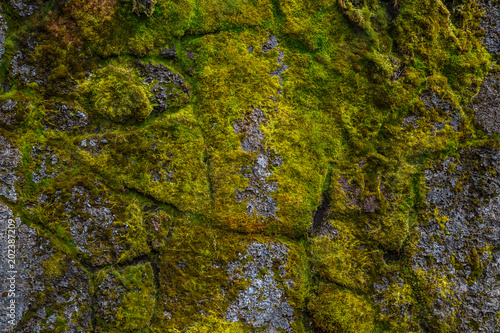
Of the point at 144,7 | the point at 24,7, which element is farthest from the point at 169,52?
the point at 24,7

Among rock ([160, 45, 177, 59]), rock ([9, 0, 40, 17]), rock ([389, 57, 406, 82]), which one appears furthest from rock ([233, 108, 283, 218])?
rock ([9, 0, 40, 17])

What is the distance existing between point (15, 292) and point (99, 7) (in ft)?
11.0

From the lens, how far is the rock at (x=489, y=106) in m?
3.97

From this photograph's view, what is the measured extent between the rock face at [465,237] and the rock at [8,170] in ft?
15.7

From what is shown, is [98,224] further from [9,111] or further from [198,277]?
[9,111]

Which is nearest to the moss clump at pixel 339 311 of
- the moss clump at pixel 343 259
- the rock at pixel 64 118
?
the moss clump at pixel 343 259

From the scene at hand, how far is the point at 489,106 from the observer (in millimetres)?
3982

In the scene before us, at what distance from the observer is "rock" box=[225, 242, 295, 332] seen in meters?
3.65

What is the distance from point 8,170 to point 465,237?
17.9 ft

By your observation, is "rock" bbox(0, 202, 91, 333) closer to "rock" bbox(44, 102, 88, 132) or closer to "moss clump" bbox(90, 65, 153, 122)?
"rock" bbox(44, 102, 88, 132)

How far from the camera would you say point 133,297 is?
3592mm

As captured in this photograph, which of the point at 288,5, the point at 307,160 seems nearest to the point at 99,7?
the point at 288,5

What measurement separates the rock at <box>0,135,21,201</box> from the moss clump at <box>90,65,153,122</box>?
103 centimetres

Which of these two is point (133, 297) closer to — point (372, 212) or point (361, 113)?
point (372, 212)
